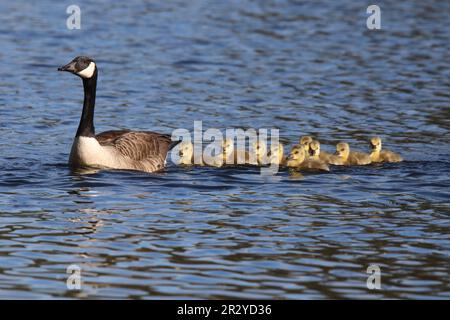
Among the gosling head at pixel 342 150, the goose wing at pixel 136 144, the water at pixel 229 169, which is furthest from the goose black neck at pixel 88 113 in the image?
the gosling head at pixel 342 150

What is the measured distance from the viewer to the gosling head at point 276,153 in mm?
14039

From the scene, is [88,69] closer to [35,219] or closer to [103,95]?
[35,219]

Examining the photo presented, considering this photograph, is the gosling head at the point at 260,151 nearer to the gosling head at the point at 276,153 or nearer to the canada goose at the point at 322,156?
the gosling head at the point at 276,153

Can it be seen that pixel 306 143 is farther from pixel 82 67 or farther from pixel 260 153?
pixel 82 67

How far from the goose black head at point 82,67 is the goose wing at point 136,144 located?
816mm

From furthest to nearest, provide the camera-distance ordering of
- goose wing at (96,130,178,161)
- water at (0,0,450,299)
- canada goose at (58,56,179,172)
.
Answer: goose wing at (96,130,178,161)
canada goose at (58,56,179,172)
water at (0,0,450,299)

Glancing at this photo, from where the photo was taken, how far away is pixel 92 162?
13.7m

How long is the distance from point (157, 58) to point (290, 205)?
10913mm

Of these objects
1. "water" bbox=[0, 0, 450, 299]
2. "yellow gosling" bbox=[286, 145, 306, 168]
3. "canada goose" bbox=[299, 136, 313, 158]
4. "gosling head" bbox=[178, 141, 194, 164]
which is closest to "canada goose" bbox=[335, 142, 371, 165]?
"water" bbox=[0, 0, 450, 299]


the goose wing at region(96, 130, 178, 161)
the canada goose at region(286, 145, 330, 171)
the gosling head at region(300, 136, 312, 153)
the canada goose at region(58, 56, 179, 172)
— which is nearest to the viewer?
the canada goose at region(58, 56, 179, 172)

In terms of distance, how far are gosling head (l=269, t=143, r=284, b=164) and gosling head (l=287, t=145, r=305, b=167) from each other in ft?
0.67

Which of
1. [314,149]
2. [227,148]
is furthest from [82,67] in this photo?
[314,149]

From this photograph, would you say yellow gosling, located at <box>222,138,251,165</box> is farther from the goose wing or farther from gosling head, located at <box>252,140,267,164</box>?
the goose wing

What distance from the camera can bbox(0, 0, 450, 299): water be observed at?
373 inches
